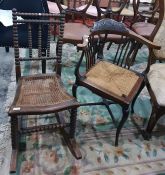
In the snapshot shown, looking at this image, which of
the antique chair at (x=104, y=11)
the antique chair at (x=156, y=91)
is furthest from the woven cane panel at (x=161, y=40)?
the antique chair at (x=104, y=11)

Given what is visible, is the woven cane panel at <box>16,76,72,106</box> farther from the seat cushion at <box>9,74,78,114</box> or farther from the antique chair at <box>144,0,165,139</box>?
the antique chair at <box>144,0,165,139</box>

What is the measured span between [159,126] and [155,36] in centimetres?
93

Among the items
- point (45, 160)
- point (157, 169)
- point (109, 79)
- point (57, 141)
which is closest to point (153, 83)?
point (109, 79)

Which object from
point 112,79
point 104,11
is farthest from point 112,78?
point 104,11

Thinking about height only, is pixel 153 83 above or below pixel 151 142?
above

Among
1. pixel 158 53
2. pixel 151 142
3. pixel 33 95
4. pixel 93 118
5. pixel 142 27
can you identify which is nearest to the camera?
pixel 33 95

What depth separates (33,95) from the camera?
1.65m

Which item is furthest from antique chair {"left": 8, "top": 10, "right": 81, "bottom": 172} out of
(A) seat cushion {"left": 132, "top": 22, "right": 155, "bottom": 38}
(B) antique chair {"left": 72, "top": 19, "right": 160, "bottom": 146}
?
(A) seat cushion {"left": 132, "top": 22, "right": 155, "bottom": 38}

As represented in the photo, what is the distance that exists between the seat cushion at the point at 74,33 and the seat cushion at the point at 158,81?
2.99ft

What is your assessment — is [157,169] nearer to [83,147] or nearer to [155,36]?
[83,147]

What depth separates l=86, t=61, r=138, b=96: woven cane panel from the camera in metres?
1.78

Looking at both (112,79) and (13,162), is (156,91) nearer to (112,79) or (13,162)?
(112,79)

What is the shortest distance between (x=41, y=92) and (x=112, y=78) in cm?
60

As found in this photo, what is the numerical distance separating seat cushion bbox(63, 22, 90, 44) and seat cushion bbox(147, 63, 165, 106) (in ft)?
2.99
